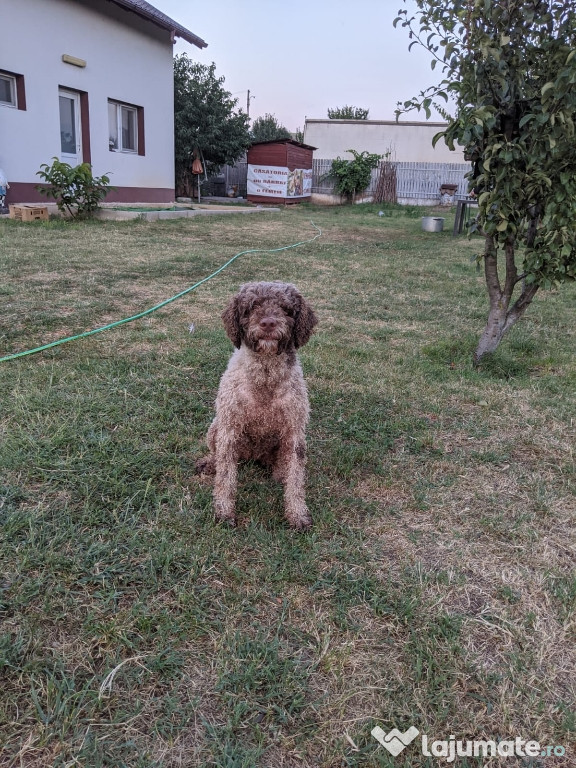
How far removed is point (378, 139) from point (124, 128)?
17579mm

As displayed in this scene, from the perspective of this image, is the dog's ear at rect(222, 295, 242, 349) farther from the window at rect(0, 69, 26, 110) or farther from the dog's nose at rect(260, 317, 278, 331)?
the window at rect(0, 69, 26, 110)

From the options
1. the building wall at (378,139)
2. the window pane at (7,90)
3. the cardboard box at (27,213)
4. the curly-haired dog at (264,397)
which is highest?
the building wall at (378,139)

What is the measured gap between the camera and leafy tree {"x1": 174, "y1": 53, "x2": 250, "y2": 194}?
73.2 ft

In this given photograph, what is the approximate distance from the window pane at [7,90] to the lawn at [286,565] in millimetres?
8766

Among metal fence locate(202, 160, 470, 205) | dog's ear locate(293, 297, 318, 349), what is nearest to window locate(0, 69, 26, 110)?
dog's ear locate(293, 297, 318, 349)

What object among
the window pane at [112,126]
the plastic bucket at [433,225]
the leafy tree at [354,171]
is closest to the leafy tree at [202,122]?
the leafy tree at [354,171]

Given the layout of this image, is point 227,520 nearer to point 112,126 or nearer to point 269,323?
point 269,323

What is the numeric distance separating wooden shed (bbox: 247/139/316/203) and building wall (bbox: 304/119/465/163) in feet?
21.4

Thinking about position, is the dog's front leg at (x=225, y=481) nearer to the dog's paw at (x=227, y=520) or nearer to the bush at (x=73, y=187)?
the dog's paw at (x=227, y=520)

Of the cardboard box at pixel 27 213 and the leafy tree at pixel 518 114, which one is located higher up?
the leafy tree at pixel 518 114

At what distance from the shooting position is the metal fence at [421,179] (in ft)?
81.4

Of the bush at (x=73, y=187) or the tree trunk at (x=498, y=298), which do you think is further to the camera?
the bush at (x=73, y=187)

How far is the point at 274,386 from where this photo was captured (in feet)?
7.87

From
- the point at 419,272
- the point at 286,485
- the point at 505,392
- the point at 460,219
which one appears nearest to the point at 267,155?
the point at 460,219
